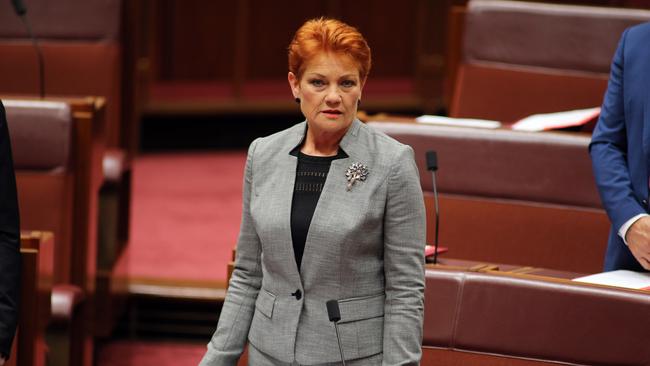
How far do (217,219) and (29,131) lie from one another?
1.83 ft

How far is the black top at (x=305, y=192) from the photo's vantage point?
63 centimetres

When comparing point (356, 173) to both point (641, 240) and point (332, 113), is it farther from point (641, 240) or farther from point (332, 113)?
point (641, 240)

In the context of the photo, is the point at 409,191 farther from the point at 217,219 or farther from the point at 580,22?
the point at 217,219

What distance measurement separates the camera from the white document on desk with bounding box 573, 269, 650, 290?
814 millimetres

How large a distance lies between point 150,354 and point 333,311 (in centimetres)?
77

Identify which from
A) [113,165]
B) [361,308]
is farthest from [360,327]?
[113,165]

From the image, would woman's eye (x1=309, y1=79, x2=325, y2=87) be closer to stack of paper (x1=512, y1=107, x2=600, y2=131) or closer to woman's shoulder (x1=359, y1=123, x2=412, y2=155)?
woman's shoulder (x1=359, y1=123, x2=412, y2=155)

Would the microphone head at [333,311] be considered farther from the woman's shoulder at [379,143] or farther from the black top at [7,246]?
the black top at [7,246]

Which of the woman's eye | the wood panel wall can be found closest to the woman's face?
the woman's eye

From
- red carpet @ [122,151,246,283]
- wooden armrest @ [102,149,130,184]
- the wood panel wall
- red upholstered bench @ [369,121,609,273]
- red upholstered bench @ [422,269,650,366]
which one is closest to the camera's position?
red upholstered bench @ [422,269,650,366]

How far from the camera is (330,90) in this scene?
24.4 inches

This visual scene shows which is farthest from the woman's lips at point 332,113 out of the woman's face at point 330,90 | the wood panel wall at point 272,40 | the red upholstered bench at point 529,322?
the wood panel wall at point 272,40

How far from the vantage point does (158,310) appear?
1.38 metres

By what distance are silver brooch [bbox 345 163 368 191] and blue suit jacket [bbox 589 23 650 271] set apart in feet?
0.92
